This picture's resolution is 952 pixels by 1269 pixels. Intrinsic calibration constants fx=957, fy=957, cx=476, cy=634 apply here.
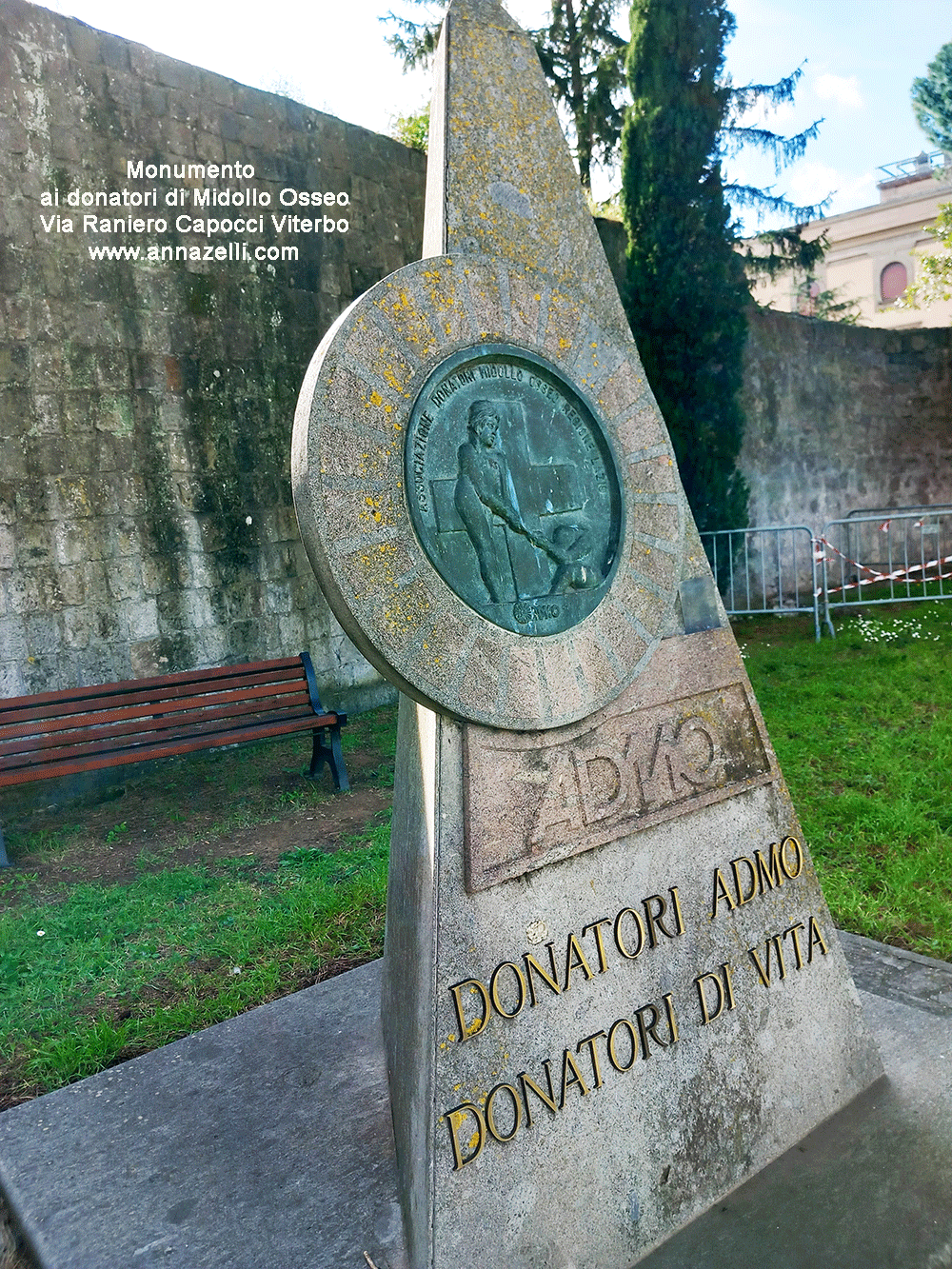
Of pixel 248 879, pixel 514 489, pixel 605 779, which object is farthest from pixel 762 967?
pixel 248 879

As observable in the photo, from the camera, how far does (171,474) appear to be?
5.89 m

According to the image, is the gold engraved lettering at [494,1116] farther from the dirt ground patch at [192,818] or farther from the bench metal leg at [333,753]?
the bench metal leg at [333,753]

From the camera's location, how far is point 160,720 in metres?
5.30

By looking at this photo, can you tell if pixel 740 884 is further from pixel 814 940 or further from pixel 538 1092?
pixel 538 1092

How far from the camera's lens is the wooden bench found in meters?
4.88

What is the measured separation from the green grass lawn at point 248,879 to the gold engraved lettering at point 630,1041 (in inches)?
59.0

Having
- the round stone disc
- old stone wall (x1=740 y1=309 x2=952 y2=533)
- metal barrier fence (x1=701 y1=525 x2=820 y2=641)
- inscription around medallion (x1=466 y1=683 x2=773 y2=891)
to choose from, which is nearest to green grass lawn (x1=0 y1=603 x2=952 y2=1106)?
inscription around medallion (x1=466 y1=683 x2=773 y2=891)

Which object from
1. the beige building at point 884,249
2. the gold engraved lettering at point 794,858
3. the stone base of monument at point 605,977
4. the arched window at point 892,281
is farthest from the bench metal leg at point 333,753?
the arched window at point 892,281

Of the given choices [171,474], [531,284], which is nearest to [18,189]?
[171,474]

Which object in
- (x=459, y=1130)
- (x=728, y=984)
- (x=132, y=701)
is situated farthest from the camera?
(x=132, y=701)

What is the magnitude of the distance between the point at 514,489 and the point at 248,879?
9.31 ft

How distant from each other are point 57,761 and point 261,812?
107cm

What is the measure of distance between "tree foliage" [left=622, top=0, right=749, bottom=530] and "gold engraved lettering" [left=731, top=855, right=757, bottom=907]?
761cm

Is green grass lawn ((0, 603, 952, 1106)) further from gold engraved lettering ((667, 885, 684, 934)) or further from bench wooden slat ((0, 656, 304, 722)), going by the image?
gold engraved lettering ((667, 885, 684, 934))
